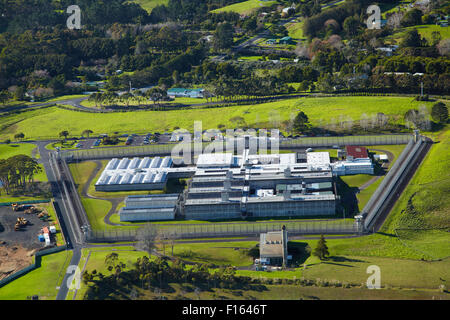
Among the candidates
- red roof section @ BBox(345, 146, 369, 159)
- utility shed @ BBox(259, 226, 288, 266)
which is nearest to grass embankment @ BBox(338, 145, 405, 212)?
red roof section @ BBox(345, 146, 369, 159)

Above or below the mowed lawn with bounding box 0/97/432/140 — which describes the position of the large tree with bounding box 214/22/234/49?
above

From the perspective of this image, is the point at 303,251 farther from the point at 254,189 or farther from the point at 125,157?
the point at 125,157

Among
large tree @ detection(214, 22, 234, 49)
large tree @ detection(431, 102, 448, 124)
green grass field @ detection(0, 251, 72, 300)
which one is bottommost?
green grass field @ detection(0, 251, 72, 300)

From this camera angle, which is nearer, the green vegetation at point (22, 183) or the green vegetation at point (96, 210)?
the green vegetation at point (96, 210)

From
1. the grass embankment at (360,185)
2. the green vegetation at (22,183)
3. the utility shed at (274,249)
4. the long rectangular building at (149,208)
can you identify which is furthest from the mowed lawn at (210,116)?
the utility shed at (274,249)

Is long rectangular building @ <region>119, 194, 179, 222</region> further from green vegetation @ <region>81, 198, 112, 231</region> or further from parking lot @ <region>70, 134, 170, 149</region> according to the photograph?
parking lot @ <region>70, 134, 170, 149</region>

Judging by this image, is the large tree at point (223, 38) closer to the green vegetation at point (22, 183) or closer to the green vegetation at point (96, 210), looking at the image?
the green vegetation at point (22, 183)

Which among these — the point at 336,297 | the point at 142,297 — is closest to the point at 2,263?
the point at 142,297
